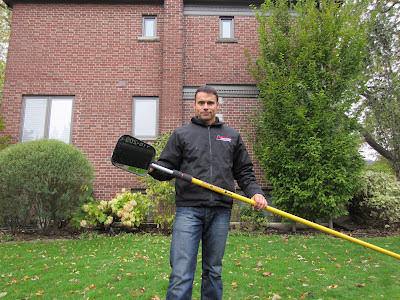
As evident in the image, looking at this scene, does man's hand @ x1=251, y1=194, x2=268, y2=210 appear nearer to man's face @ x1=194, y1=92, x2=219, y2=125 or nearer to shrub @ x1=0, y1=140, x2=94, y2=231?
man's face @ x1=194, y1=92, x2=219, y2=125

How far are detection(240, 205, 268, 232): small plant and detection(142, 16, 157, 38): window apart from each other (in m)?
6.32

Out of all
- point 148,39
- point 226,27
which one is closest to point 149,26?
point 148,39

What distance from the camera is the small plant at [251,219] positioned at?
7508 mm

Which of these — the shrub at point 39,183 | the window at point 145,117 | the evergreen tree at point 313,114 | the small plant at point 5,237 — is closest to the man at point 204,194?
the shrub at point 39,183

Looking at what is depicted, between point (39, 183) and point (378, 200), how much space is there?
816 centimetres

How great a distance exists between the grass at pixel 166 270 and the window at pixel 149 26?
259 inches

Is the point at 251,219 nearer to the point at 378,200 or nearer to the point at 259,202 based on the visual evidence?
the point at 378,200

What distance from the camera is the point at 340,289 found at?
3.84 metres

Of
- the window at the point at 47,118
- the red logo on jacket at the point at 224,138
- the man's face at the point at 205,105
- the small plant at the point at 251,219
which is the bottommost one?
the small plant at the point at 251,219

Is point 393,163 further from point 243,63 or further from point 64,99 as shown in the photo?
point 64,99

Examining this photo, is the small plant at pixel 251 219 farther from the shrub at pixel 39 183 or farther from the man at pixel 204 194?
the man at pixel 204 194

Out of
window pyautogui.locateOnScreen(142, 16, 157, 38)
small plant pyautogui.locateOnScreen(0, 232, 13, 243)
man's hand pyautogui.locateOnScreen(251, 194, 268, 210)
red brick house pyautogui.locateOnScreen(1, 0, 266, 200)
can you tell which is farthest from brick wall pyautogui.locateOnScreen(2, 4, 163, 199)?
man's hand pyautogui.locateOnScreen(251, 194, 268, 210)

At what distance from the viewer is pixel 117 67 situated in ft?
31.3

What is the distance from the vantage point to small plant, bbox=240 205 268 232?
751cm
